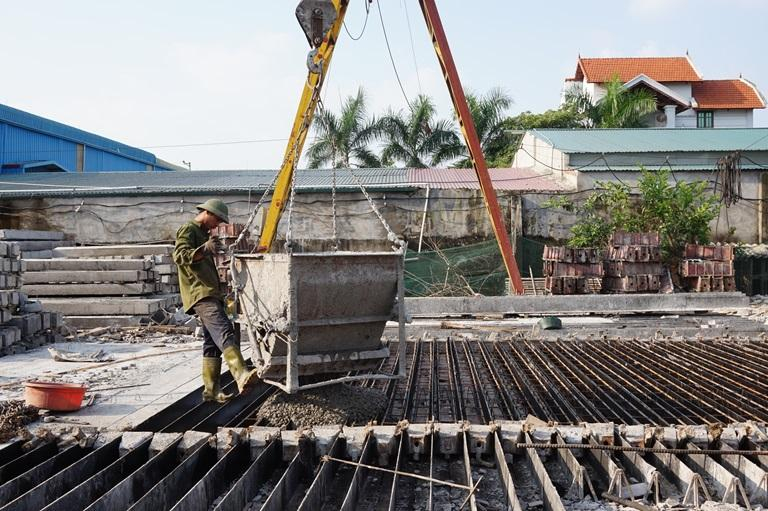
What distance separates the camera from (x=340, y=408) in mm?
5098

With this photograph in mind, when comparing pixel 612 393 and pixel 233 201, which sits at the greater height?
pixel 233 201

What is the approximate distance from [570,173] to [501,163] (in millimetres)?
11606

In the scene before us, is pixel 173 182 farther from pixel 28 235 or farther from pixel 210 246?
pixel 210 246

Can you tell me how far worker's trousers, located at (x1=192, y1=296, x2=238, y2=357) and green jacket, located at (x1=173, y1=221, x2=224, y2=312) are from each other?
60 millimetres

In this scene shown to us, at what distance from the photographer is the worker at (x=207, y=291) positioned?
217 inches

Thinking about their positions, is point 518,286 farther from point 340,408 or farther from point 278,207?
point 340,408

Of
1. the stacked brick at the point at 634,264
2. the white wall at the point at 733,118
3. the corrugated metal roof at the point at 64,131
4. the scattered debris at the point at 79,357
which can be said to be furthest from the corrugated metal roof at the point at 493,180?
the white wall at the point at 733,118

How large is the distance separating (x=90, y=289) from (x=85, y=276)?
0.26m

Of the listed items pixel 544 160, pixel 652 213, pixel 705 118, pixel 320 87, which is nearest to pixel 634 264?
pixel 652 213

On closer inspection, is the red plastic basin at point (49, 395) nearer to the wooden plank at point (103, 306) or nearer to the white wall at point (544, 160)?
the wooden plank at point (103, 306)

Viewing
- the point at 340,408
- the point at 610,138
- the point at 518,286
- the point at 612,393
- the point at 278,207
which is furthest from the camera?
the point at 610,138

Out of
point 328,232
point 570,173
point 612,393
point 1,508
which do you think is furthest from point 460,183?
point 1,508

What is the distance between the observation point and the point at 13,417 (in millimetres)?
5047

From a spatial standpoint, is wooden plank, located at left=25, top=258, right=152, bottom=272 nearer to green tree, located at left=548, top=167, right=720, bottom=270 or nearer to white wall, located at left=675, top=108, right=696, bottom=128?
green tree, located at left=548, top=167, right=720, bottom=270
